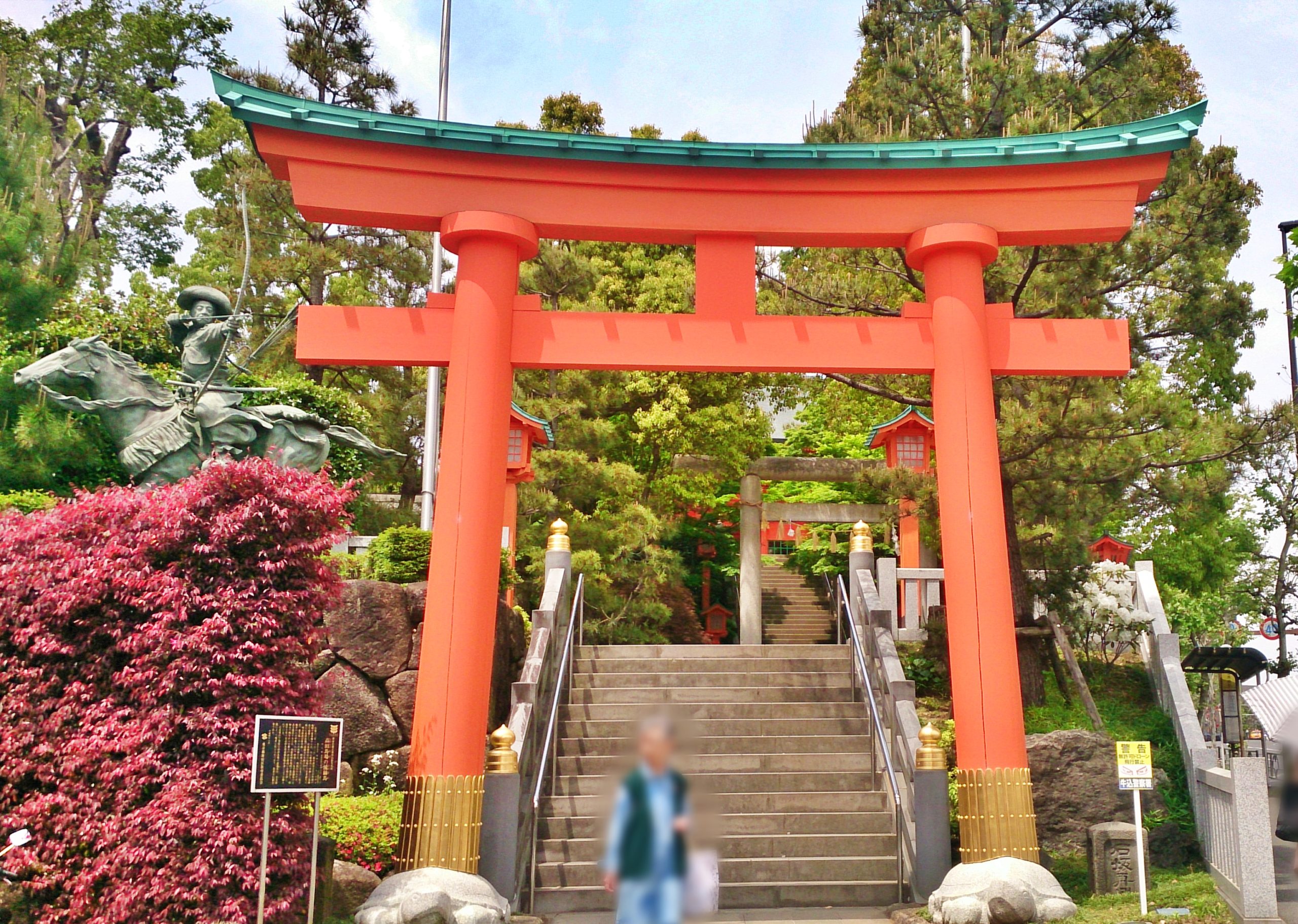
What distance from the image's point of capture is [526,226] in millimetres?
9734

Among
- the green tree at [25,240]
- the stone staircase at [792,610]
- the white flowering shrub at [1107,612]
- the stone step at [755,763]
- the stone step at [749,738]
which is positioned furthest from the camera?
the stone staircase at [792,610]

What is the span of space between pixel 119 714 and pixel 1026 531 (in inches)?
540

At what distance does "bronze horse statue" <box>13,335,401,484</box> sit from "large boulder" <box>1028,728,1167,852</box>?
8064 mm

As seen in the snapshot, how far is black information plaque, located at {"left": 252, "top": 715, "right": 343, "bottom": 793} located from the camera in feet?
22.1

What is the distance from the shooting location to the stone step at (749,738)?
11.1m

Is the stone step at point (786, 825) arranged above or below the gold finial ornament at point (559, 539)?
below

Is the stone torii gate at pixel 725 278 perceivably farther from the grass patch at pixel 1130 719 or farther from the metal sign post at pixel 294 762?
the grass patch at pixel 1130 719

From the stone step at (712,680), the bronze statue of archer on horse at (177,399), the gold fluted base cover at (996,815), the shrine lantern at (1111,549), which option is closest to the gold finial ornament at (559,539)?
the stone step at (712,680)

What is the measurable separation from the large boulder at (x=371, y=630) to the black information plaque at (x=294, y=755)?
4.34 m

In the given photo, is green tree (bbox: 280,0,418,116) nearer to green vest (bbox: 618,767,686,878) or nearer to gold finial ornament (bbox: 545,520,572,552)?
gold finial ornament (bbox: 545,520,572,552)

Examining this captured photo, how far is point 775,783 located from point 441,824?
365 cm

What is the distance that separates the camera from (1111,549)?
23.2 m

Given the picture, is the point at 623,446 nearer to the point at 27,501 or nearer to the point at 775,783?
the point at 775,783

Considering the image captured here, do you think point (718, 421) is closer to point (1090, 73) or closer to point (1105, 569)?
point (1105, 569)
